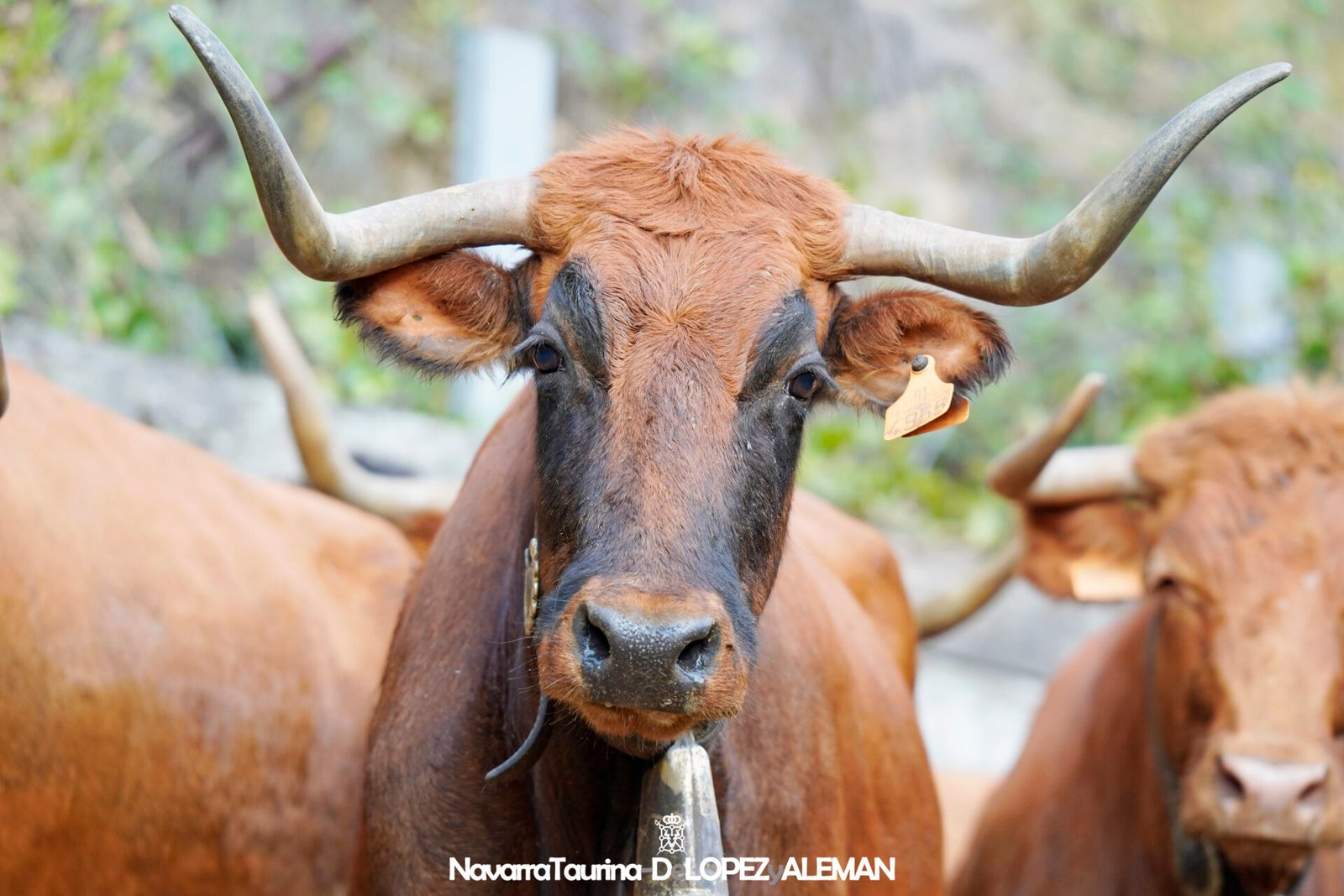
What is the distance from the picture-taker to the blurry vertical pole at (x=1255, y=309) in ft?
32.6

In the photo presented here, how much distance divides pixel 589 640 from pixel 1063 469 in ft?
10.1

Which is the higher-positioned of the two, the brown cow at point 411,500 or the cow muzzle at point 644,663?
the brown cow at point 411,500

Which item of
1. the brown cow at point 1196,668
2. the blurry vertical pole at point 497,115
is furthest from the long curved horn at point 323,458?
the blurry vertical pole at point 497,115

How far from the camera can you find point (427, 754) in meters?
3.31

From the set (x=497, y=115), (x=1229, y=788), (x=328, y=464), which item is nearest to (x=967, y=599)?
(x=1229, y=788)

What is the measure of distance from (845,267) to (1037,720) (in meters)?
3.29

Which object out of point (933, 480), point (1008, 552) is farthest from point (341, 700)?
point (933, 480)

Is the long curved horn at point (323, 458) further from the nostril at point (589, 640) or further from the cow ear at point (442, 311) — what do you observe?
the nostril at point (589, 640)

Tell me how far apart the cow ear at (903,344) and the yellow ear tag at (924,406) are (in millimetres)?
52

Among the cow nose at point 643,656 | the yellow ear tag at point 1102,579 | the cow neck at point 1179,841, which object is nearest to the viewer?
the cow nose at point 643,656

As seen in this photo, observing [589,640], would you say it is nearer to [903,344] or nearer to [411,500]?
[903,344]

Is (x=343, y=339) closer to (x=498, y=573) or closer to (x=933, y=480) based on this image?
(x=933, y=480)

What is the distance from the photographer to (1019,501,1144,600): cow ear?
5.28 metres

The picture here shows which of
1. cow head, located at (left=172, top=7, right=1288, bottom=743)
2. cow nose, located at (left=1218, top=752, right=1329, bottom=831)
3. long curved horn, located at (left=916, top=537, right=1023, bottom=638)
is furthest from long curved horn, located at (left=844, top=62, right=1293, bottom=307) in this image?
long curved horn, located at (left=916, top=537, right=1023, bottom=638)
